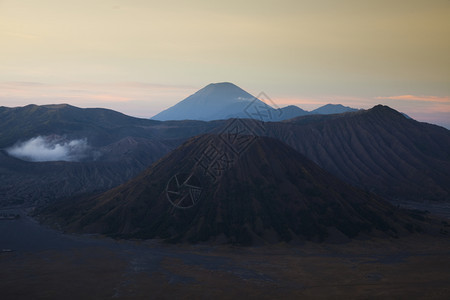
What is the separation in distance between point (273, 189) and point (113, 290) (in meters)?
39.5

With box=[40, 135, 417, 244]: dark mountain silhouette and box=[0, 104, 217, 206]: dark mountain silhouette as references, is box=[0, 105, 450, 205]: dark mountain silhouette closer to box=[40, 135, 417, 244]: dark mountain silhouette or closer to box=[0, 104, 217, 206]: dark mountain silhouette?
box=[0, 104, 217, 206]: dark mountain silhouette

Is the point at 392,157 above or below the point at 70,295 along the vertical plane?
above

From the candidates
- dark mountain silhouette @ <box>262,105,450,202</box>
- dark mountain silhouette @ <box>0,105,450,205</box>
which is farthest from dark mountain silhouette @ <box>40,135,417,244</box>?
dark mountain silhouette @ <box>262,105,450,202</box>

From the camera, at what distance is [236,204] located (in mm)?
73250

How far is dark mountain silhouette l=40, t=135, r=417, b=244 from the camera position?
6788 cm

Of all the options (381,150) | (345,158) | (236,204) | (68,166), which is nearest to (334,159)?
(345,158)

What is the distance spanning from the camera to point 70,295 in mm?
41969

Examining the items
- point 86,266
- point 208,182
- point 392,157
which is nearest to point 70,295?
point 86,266

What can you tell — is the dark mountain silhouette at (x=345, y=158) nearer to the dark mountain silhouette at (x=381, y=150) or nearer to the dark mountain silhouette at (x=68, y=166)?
the dark mountain silhouette at (x=381, y=150)

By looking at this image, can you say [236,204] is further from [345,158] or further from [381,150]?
[381,150]

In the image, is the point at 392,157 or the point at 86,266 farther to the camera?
the point at 392,157

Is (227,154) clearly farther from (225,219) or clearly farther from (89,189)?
(89,189)

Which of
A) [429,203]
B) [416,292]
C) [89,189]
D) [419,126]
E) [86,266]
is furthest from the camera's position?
[419,126]

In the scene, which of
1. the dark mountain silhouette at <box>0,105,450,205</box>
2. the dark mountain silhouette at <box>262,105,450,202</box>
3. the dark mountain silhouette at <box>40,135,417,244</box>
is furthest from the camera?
the dark mountain silhouette at <box>0,105,450,205</box>
